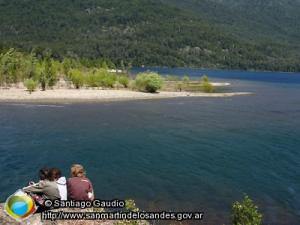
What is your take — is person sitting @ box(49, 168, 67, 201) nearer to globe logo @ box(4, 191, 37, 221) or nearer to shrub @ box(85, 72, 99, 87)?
globe logo @ box(4, 191, 37, 221)

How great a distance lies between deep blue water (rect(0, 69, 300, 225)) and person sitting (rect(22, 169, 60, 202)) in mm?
18210

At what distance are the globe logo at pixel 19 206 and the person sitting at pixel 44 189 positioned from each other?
816 millimetres

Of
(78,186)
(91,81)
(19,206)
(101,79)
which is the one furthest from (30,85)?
(19,206)

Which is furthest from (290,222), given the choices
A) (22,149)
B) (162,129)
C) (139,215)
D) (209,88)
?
(209,88)

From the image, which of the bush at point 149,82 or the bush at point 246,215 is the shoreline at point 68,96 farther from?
the bush at point 246,215

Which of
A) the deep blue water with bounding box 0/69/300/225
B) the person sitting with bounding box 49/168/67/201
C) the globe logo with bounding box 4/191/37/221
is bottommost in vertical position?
the deep blue water with bounding box 0/69/300/225

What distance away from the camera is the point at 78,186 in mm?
22875

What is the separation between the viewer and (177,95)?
164m

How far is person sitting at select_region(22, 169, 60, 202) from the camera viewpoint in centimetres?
2228

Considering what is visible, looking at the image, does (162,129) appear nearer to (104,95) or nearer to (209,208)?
(209,208)

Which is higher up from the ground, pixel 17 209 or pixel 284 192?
pixel 17 209

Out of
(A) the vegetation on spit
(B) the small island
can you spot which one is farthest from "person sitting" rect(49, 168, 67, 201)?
(A) the vegetation on spit

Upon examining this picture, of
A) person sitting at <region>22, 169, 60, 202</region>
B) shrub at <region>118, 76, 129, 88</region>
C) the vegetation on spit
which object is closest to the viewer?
person sitting at <region>22, 169, 60, 202</region>

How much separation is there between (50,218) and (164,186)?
86.5ft
